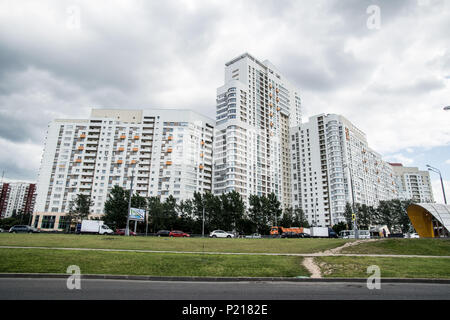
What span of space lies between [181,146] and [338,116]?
235ft

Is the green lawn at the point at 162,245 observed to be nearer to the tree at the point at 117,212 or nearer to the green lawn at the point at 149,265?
the green lawn at the point at 149,265

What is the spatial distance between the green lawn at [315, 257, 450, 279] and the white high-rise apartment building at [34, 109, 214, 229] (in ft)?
313

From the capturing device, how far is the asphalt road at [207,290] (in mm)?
9102

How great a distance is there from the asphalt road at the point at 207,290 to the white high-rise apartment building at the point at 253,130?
97886 mm

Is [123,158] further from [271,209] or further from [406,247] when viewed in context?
[406,247]

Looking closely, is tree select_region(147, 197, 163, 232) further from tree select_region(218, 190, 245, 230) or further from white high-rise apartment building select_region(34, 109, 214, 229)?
white high-rise apartment building select_region(34, 109, 214, 229)

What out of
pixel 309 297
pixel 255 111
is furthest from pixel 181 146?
pixel 309 297

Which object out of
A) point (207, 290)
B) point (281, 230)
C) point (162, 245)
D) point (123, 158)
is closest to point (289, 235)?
point (281, 230)

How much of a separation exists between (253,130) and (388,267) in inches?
4458

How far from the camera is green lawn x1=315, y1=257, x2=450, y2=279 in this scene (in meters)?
13.6

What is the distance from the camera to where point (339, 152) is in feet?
416

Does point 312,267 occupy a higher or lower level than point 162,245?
lower

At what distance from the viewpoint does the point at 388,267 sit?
1523 cm
